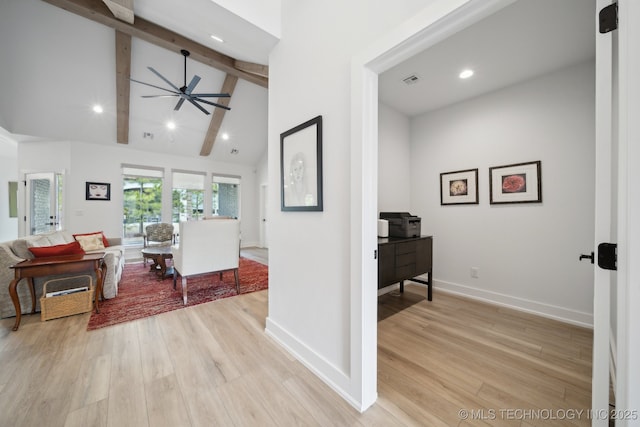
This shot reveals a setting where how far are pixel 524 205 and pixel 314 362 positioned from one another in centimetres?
283

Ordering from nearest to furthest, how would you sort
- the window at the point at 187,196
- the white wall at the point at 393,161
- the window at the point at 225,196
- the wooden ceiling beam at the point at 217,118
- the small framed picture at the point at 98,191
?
the white wall at the point at 393,161 → the wooden ceiling beam at the point at 217,118 → the small framed picture at the point at 98,191 → the window at the point at 187,196 → the window at the point at 225,196

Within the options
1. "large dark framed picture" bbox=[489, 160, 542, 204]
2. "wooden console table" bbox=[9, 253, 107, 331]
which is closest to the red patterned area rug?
"wooden console table" bbox=[9, 253, 107, 331]

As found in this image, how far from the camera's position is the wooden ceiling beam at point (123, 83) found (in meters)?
3.61

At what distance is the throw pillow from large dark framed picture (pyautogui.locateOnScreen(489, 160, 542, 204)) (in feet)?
19.8

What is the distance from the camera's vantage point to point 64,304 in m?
2.42

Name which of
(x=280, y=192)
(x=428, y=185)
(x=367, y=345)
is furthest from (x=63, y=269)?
(x=428, y=185)

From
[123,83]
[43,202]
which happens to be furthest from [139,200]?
[123,83]

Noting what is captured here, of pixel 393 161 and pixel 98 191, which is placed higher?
pixel 393 161

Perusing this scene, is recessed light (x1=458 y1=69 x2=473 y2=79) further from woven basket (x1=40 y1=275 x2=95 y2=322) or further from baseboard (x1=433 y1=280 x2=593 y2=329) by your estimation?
woven basket (x1=40 y1=275 x2=95 y2=322)

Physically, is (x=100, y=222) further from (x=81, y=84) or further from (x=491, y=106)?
(x=491, y=106)

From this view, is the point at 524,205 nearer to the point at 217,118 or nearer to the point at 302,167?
the point at 302,167

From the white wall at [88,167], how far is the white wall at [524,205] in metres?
6.46

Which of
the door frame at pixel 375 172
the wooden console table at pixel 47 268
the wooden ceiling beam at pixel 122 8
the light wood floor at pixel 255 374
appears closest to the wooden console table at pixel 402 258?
the light wood floor at pixel 255 374
